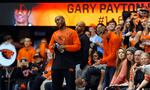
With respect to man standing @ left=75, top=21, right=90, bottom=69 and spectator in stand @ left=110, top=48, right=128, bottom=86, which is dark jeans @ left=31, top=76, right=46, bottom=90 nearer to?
man standing @ left=75, top=21, right=90, bottom=69

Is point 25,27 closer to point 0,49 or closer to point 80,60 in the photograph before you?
point 0,49

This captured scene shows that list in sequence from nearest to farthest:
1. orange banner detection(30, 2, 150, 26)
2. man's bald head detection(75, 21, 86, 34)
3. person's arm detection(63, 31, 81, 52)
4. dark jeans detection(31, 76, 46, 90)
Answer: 1. person's arm detection(63, 31, 81, 52)
2. man's bald head detection(75, 21, 86, 34)
3. dark jeans detection(31, 76, 46, 90)
4. orange banner detection(30, 2, 150, 26)

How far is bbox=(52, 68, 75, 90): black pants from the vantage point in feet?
47.7

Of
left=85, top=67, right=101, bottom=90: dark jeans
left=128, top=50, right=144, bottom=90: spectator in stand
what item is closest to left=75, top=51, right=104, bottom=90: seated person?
left=85, top=67, right=101, bottom=90: dark jeans

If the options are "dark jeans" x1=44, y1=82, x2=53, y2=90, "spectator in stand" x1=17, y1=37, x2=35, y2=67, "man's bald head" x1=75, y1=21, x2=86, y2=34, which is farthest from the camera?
"spectator in stand" x1=17, y1=37, x2=35, y2=67

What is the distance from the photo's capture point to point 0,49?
1898 cm

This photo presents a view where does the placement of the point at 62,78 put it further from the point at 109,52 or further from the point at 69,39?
the point at 109,52

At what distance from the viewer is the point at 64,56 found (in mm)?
14594

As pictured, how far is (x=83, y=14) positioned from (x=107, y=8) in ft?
2.87

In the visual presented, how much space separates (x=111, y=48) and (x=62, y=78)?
188 cm

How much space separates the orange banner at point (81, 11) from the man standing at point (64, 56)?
7399mm

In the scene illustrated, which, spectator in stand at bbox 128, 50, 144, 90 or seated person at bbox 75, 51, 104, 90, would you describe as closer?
spectator in stand at bbox 128, 50, 144, 90

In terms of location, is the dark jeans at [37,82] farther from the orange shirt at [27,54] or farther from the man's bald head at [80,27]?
the man's bald head at [80,27]

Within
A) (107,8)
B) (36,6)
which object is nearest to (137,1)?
(107,8)
